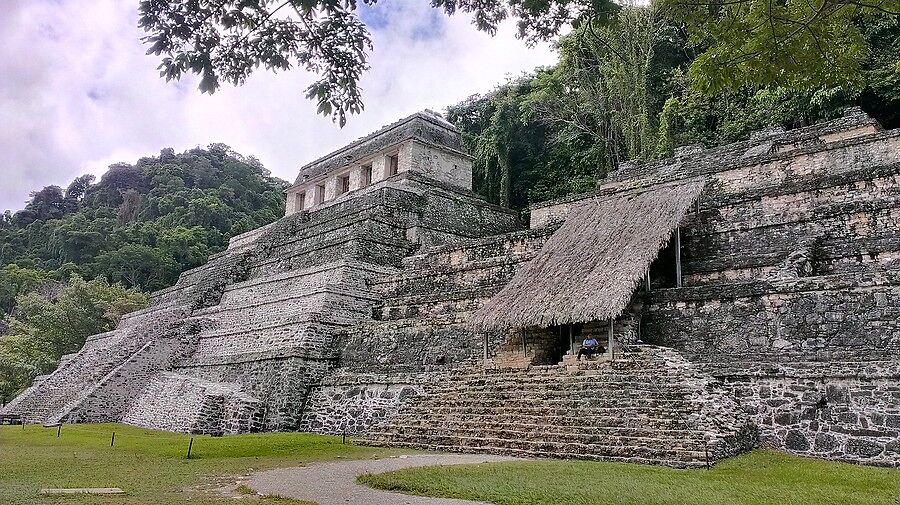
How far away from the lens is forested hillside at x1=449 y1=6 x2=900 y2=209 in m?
16.9

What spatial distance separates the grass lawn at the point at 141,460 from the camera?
17.5 feet

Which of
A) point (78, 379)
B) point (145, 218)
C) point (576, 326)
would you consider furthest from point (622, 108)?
point (145, 218)

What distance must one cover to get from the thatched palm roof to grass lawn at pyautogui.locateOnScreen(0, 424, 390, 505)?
2.90m

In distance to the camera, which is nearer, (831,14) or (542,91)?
(831,14)

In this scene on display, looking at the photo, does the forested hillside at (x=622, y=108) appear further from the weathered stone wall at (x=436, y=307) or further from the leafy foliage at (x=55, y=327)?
the leafy foliage at (x=55, y=327)

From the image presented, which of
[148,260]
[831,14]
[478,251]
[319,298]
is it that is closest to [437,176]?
[478,251]

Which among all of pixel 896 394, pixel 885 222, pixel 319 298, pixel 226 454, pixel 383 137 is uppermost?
pixel 383 137

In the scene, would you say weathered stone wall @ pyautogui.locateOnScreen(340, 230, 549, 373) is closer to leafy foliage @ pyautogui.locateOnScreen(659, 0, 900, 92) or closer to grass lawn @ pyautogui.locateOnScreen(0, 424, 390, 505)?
grass lawn @ pyautogui.locateOnScreen(0, 424, 390, 505)

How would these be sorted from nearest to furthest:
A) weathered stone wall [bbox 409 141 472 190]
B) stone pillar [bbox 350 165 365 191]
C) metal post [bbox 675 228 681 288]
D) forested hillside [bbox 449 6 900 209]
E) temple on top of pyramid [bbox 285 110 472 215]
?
1. metal post [bbox 675 228 681 288]
2. forested hillside [bbox 449 6 900 209]
3. weathered stone wall [bbox 409 141 472 190]
4. temple on top of pyramid [bbox 285 110 472 215]
5. stone pillar [bbox 350 165 365 191]

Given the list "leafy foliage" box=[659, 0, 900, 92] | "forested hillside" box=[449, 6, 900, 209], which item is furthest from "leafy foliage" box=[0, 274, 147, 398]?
"leafy foliage" box=[659, 0, 900, 92]

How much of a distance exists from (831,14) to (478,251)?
1005 cm

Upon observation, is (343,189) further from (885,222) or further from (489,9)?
(489,9)

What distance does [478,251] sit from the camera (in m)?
14.2

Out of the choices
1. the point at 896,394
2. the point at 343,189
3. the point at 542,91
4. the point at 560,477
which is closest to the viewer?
Result: the point at 560,477
